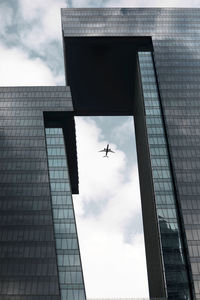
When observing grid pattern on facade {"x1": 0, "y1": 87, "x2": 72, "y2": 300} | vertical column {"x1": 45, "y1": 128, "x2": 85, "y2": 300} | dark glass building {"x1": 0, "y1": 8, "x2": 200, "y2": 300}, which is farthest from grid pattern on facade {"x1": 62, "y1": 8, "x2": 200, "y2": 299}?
grid pattern on facade {"x1": 0, "y1": 87, "x2": 72, "y2": 300}

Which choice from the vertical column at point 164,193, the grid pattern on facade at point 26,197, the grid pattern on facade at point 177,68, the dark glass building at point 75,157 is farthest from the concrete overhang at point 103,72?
the grid pattern on facade at point 26,197

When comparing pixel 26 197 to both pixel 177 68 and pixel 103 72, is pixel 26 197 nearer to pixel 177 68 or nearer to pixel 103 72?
pixel 177 68

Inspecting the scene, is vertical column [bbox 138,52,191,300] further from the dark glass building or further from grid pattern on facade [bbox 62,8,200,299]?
grid pattern on facade [bbox 62,8,200,299]

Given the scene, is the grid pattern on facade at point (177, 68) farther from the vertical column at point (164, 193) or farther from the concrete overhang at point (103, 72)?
the concrete overhang at point (103, 72)

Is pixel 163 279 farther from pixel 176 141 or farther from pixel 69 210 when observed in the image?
pixel 176 141

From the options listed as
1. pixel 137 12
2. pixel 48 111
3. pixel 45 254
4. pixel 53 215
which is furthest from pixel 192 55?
pixel 45 254

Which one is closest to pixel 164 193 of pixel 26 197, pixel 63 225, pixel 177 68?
pixel 63 225
